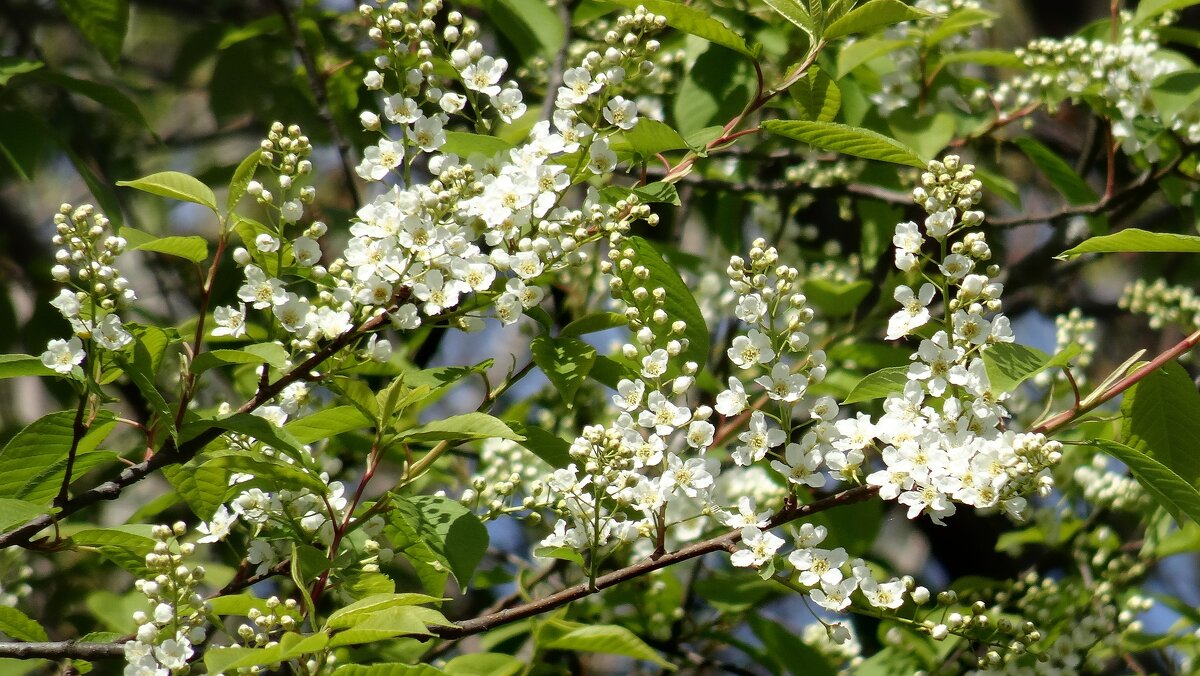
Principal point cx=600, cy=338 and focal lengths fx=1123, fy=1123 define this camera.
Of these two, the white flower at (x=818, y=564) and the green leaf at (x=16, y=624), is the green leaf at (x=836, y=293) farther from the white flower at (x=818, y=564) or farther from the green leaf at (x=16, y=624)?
the green leaf at (x=16, y=624)

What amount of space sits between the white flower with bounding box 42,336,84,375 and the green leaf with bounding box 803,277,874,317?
1.72 metres

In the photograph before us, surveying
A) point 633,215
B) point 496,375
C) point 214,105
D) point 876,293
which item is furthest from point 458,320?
point 496,375

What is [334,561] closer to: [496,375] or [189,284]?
[189,284]

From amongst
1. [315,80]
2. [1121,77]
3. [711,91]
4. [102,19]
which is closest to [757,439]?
[711,91]

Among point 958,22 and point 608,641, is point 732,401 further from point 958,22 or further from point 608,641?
point 958,22

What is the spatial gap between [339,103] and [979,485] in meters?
2.17

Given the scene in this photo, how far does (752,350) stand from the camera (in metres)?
1.69

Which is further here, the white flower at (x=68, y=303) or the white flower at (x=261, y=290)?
the white flower at (x=261, y=290)

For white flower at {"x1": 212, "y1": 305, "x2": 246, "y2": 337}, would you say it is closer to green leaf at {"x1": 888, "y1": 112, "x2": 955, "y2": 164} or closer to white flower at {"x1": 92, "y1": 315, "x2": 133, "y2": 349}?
white flower at {"x1": 92, "y1": 315, "x2": 133, "y2": 349}

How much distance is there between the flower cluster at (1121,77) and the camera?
266 cm

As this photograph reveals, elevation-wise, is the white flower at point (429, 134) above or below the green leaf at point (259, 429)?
above

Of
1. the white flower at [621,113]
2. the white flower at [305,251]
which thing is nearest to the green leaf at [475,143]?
the white flower at [621,113]

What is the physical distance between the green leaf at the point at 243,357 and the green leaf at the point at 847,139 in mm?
840

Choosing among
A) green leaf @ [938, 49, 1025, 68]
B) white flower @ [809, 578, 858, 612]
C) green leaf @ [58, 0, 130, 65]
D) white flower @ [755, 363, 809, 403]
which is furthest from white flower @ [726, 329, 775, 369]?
green leaf @ [58, 0, 130, 65]
